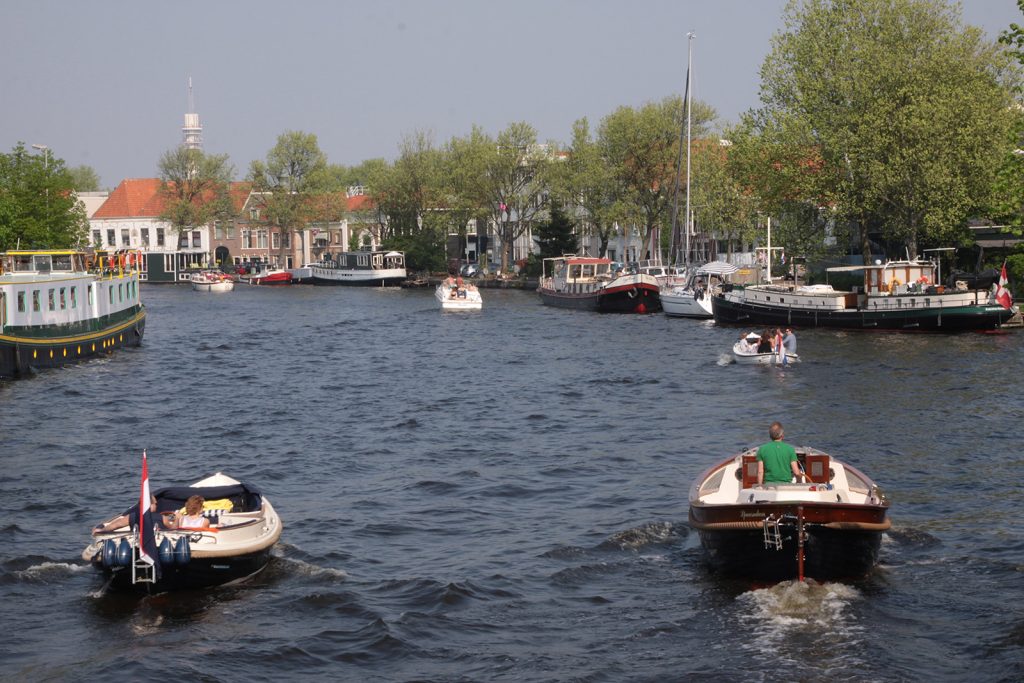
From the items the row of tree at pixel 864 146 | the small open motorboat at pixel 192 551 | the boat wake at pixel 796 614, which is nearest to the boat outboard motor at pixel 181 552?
the small open motorboat at pixel 192 551

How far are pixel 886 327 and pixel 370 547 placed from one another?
4623 cm

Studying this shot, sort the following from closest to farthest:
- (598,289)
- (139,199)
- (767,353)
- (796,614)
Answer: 1. (796,614)
2. (767,353)
3. (598,289)
4. (139,199)

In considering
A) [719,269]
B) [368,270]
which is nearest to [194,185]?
[368,270]

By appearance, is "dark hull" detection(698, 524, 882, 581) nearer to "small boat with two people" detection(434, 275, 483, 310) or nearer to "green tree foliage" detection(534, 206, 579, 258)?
"small boat with two people" detection(434, 275, 483, 310)

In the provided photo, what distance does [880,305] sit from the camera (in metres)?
64.1

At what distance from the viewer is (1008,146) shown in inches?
2584

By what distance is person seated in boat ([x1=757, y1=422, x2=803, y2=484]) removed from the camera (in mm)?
20109

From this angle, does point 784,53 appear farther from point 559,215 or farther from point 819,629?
point 819,629

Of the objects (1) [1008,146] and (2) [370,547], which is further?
(1) [1008,146]

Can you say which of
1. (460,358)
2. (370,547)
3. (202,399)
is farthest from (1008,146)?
(370,547)

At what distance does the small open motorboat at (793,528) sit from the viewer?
745 inches

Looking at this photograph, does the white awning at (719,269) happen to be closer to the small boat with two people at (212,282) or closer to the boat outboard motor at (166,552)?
the boat outboard motor at (166,552)

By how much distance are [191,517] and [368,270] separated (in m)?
117

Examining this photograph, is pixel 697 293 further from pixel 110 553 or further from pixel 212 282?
pixel 212 282
